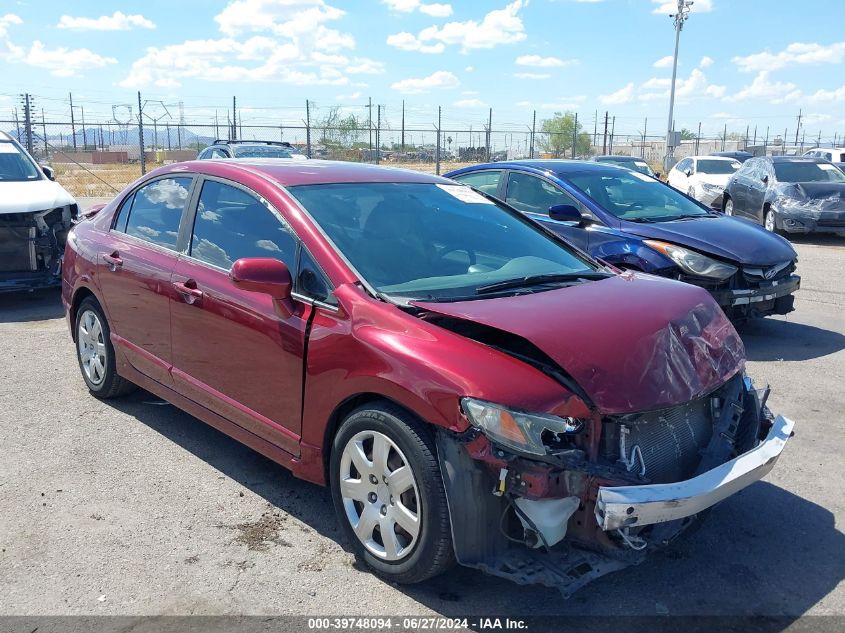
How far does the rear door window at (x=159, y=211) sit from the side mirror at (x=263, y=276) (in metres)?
1.15

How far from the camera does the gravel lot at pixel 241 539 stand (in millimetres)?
3199

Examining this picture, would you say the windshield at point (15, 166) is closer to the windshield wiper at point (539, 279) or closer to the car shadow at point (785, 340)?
the windshield wiper at point (539, 279)

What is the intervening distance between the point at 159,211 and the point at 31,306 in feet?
15.8

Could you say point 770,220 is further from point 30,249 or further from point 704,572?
point 704,572

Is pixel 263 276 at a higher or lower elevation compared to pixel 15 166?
lower

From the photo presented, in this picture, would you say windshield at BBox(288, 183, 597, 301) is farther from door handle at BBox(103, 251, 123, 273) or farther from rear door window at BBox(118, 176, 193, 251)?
door handle at BBox(103, 251, 123, 273)

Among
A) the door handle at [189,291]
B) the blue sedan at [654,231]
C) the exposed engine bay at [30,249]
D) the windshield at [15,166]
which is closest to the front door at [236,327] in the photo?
the door handle at [189,291]

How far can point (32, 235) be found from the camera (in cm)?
834

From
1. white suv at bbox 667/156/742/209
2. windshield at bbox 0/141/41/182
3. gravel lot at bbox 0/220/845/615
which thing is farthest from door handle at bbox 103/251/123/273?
white suv at bbox 667/156/742/209

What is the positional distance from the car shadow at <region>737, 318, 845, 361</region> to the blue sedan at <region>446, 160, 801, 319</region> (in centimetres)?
35

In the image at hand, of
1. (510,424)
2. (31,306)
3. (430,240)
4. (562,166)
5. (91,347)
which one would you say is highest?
(562,166)

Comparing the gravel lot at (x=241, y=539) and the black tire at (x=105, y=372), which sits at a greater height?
the black tire at (x=105, y=372)

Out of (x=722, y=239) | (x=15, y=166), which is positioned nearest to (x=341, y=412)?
(x=722, y=239)

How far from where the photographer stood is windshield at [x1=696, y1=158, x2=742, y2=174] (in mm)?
19719
